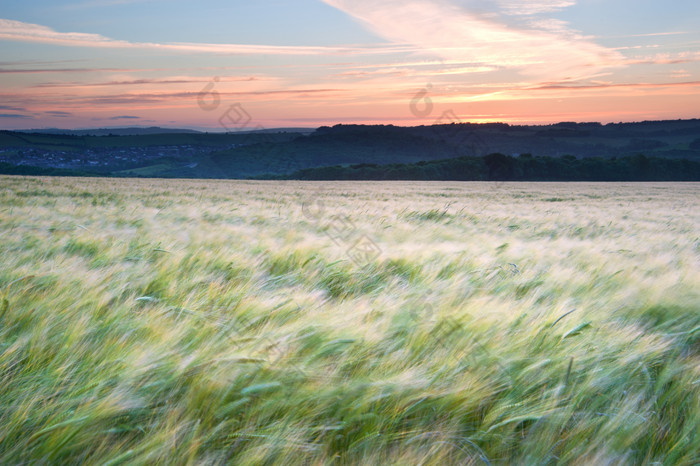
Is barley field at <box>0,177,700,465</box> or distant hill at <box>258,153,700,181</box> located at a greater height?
distant hill at <box>258,153,700,181</box>

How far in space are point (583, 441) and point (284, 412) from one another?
3.10 ft

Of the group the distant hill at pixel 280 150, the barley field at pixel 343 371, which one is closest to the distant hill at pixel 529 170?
the distant hill at pixel 280 150

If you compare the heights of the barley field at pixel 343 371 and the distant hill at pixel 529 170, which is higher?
the distant hill at pixel 529 170

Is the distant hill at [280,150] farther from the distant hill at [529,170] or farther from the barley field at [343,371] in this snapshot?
the barley field at [343,371]

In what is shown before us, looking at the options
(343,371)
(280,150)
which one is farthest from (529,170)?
(343,371)

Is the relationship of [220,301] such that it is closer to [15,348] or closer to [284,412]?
[15,348]

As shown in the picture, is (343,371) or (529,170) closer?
(343,371)

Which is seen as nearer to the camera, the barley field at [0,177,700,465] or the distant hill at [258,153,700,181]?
the barley field at [0,177,700,465]

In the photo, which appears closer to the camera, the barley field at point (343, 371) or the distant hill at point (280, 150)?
the barley field at point (343, 371)

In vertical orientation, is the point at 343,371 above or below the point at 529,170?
below

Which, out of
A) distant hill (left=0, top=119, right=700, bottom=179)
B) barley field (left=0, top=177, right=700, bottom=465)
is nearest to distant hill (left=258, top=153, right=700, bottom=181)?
distant hill (left=0, top=119, right=700, bottom=179)

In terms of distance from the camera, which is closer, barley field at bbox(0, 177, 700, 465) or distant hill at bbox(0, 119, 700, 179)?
barley field at bbox(0, 177, 700, 465)

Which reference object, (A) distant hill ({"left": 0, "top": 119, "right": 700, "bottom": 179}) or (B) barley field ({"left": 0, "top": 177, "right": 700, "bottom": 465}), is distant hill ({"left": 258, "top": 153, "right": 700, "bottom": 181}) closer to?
(A) distant hill ({"left": 0, "top": 119, "right": 700, "bottom": 179})

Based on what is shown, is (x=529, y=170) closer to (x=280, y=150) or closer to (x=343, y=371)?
(x=280, y=150)
